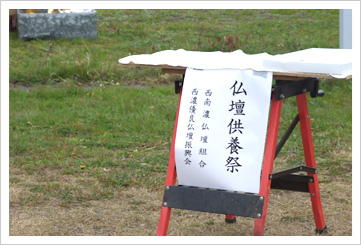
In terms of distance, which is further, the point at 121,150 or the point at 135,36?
the point at 135,36

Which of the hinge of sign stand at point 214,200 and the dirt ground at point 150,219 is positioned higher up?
the hinge of sign stand at point 214,200

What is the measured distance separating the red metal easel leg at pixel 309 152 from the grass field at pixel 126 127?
6.1 inches

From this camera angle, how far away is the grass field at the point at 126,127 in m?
4.53

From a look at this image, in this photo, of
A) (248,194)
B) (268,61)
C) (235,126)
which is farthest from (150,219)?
(268,61)

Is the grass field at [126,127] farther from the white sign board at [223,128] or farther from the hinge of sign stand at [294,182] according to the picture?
the white sign board at [223,128]

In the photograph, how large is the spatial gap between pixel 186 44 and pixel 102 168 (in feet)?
14.2

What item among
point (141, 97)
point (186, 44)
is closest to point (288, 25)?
point (186, 44)

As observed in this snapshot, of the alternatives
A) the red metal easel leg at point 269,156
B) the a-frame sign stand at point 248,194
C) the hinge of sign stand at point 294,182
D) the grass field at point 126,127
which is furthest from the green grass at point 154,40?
the red metal easel leg at point 269,156

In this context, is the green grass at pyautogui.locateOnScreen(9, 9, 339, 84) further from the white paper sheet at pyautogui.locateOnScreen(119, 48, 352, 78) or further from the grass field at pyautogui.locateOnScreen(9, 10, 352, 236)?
the white paper sheet at pyautogui.locateOnScreen(119, 48, 352, 78)

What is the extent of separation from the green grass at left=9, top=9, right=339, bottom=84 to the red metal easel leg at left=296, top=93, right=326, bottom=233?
458 cm

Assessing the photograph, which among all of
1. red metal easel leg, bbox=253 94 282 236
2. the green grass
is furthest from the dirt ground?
the green grass

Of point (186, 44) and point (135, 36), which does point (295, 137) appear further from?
point (135, 36)

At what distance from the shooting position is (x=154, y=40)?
32.1 ft

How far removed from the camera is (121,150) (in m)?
6.09
